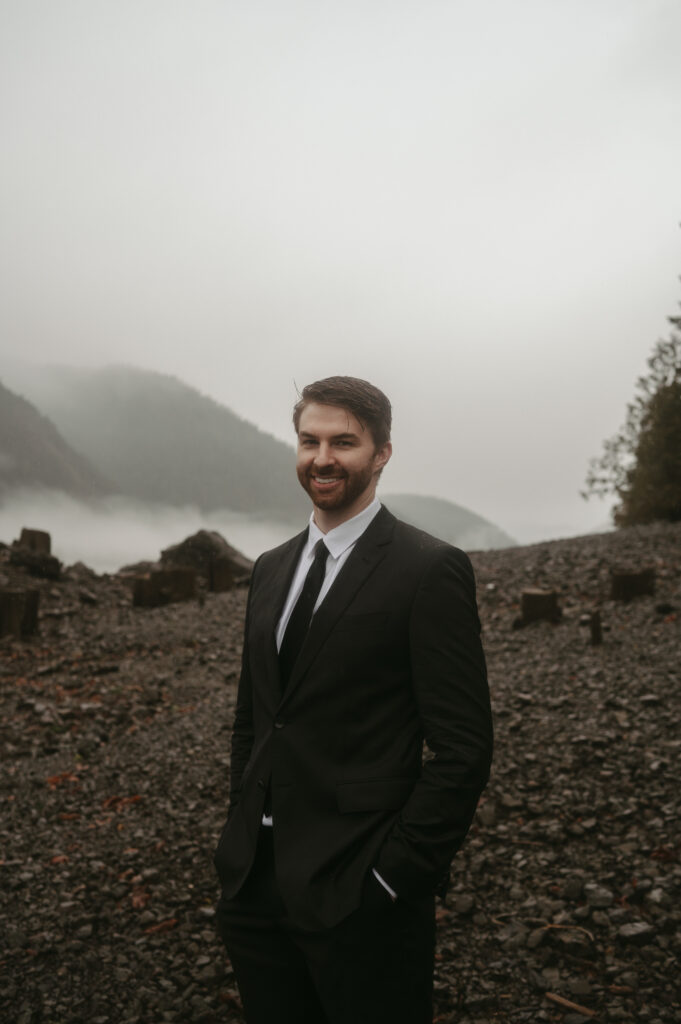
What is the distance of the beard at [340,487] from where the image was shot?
8.98ft

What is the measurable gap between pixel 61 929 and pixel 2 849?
1.41 metres

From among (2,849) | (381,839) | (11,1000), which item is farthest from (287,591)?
(2,849)

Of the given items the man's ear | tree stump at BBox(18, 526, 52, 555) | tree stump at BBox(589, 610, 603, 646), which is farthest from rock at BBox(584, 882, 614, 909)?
tree stump at BBox(18, 526, 52, 555)

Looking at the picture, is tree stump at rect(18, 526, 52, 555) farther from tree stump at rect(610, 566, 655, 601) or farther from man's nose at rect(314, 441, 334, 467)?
man's nose at rect(314, 441, 334, 467)

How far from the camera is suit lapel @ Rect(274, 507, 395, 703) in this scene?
2.64m

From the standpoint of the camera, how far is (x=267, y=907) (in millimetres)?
2604

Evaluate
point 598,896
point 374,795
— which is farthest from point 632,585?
point 374,795

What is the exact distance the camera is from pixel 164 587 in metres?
17.8

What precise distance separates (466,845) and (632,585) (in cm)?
778

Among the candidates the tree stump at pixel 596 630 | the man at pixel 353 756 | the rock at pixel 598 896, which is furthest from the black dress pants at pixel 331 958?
the tree stump at pixel 596 630

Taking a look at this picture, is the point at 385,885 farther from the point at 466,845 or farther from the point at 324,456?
the point at 466,845

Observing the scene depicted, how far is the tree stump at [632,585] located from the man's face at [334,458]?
1099 cm

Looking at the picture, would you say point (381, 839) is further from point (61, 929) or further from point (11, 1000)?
point (61, 929)

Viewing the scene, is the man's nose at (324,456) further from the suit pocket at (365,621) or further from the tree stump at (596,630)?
the tree stump at (596,630)
